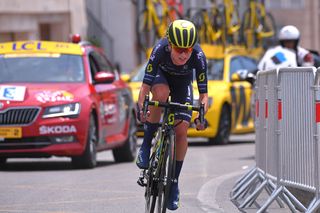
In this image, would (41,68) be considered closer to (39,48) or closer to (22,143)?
(39,48)

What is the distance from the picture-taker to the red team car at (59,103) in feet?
51.3

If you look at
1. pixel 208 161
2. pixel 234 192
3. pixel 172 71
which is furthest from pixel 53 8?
pixel 172 71

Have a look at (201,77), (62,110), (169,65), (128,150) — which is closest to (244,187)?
(201,77)

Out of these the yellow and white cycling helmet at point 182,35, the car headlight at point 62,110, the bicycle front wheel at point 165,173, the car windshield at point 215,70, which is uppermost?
the yellow and white cycling helmet at point 182,35

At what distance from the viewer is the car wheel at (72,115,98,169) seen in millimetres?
16125

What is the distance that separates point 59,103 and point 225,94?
737cm

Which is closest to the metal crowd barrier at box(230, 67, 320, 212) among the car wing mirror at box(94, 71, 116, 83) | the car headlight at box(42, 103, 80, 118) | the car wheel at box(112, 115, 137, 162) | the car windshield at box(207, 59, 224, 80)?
the car headlight at box(42, 103, 80, 118)

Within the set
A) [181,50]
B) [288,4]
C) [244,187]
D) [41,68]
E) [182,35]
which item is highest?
[182,35]

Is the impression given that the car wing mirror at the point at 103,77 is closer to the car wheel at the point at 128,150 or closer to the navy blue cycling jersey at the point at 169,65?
the car wheel at the point at 128,150

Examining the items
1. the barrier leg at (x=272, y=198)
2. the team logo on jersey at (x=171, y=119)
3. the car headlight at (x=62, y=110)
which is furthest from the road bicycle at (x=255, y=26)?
the team logo on jersey at (x=171, y=119)

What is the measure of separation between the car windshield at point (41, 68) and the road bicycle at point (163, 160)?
22.0 feet

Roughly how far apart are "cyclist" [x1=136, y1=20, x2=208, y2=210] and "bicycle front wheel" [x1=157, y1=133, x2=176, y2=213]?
26 cm

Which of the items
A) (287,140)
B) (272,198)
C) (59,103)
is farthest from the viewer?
(59,103)

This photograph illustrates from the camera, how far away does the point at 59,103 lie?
15.7 meters
